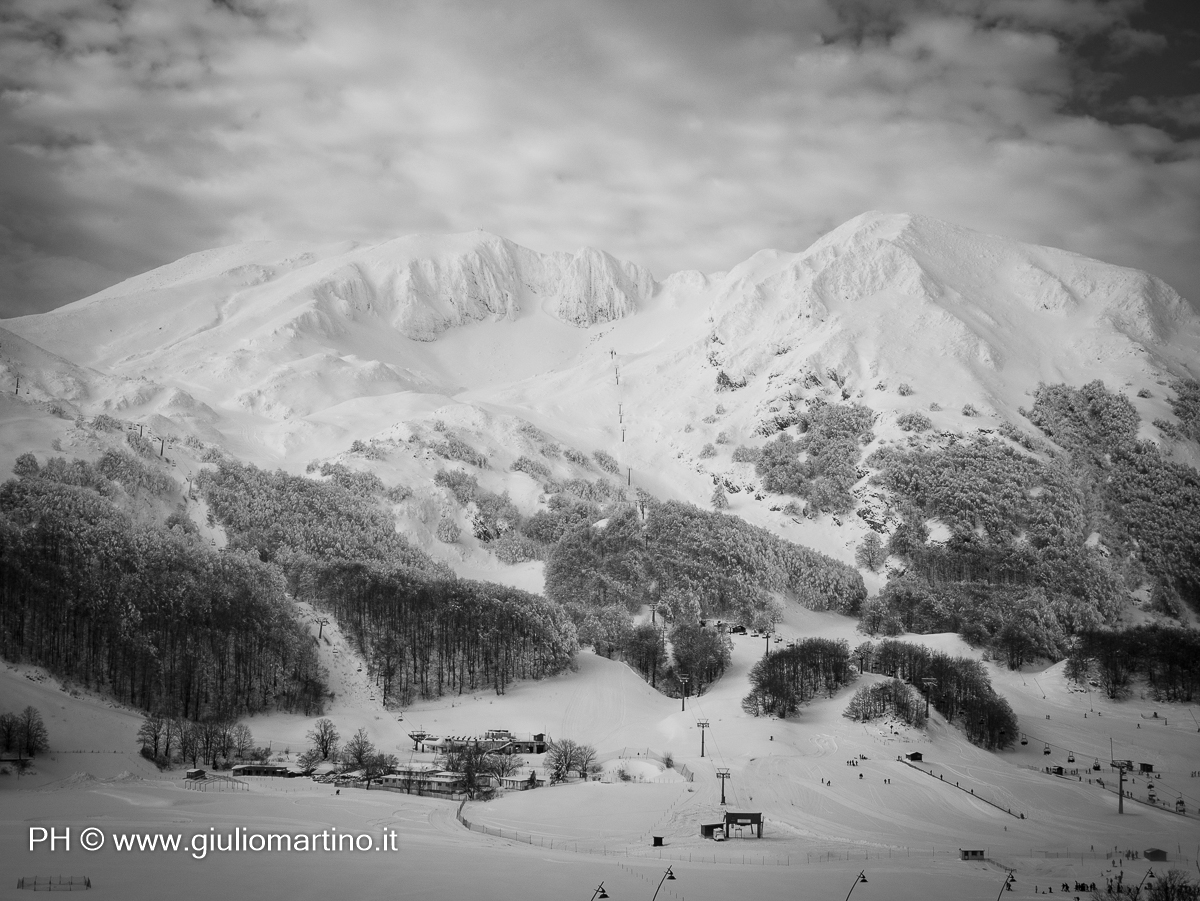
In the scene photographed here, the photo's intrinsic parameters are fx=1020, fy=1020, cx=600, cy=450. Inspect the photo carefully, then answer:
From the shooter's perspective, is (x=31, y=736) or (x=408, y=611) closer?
(x=31, y=736)

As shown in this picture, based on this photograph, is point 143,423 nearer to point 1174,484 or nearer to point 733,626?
point 733,626

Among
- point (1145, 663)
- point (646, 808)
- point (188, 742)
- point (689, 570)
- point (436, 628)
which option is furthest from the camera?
point (689, 570)

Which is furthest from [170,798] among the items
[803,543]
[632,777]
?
[803,543]

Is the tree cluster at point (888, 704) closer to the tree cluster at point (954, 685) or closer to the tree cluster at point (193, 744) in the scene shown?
the tree cluster at point (954, 685)

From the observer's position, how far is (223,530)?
14625 centimetres

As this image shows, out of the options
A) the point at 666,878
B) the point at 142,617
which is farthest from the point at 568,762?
the point at 142,617

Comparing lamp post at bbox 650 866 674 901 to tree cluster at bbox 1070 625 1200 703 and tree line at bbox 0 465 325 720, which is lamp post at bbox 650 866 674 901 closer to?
tree line at bbox 0 465 325 720

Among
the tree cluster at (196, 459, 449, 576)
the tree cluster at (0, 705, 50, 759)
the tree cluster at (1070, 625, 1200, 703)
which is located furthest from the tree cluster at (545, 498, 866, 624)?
the tree cluster at (0, 705, 50, 759)

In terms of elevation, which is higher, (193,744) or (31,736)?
(31,736)

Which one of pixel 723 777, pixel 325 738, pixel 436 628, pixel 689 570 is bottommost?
pixel 723 777

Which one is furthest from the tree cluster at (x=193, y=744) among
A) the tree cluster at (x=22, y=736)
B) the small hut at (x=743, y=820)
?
the small hut at (x=743, y=820)

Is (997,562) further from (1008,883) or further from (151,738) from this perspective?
(151,738)

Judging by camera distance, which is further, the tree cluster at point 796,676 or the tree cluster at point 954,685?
the tree cluster at point 954,685

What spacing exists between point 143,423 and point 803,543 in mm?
121392
